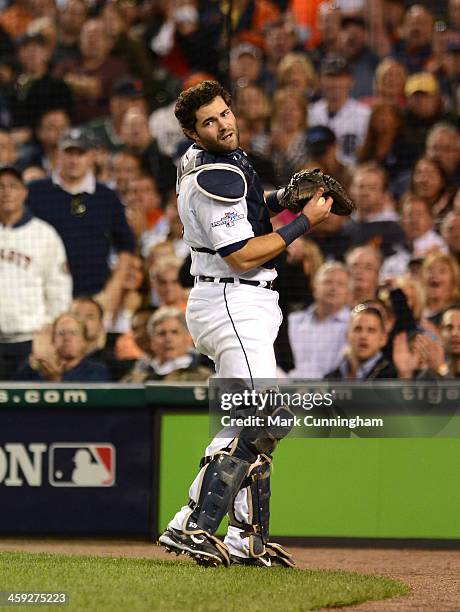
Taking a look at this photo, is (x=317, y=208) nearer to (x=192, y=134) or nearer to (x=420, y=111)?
(x=192, y=134)

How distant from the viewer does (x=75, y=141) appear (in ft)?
28.7

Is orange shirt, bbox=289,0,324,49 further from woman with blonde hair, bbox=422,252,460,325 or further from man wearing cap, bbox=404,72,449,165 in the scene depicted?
woman with blonde hair, bbox=422,252,460,325

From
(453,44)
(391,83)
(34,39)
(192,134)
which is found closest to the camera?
(192,134)

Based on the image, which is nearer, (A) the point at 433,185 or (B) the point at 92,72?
(A) the point at 433,185

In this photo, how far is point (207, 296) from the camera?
408cm

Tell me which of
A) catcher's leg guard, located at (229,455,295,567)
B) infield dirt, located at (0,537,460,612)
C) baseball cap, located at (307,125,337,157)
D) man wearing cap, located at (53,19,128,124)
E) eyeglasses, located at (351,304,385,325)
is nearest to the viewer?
infield dirt, located at (0,537,460,612)

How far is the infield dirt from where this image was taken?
11.4ft

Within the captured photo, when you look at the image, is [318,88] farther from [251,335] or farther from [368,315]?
[251,335]

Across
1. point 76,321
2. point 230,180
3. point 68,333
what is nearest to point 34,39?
point 76,321

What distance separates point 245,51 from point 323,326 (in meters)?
2.95

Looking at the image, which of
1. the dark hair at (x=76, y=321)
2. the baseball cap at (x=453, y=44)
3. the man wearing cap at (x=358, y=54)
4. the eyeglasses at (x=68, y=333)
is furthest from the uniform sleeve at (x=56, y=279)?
the baseball cap at (x=453, y=44)

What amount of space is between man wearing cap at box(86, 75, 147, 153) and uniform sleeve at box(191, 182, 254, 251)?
209 inches

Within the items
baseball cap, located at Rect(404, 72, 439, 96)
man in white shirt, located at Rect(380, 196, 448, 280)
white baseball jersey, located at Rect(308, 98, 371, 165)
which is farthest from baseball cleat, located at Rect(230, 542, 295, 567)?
baseball cap, located at Rect(404, 72, 439, 96)

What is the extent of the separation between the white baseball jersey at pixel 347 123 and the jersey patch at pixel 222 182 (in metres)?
4.50
